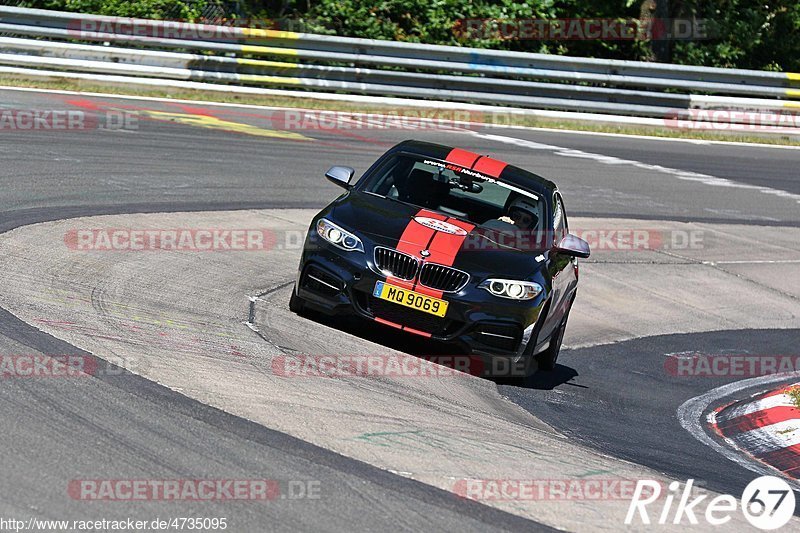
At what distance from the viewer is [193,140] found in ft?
52.7

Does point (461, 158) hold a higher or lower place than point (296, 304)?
higher

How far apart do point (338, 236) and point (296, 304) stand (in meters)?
0.65

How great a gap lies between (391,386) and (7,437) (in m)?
2.88

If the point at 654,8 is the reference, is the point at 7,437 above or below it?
below

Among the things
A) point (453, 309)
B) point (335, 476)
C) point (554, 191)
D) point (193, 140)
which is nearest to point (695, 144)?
point (193, 140)

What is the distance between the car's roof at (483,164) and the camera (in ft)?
Answer: 32.1

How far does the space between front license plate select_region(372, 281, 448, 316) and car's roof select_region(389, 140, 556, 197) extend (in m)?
1.71

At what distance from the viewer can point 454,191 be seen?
9.71 metres

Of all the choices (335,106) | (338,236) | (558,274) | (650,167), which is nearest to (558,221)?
(558,274)

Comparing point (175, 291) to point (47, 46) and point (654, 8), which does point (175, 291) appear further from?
point (654, 8)

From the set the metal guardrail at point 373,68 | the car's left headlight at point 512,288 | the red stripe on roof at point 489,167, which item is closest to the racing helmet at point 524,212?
the red stripe on roof at point 489,167

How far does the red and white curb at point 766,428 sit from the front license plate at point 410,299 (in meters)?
2.11

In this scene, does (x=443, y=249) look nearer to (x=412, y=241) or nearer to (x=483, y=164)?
(x=412, y=241)

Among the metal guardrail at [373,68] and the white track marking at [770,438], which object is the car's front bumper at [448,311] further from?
the metal guardrail at [373,68]
